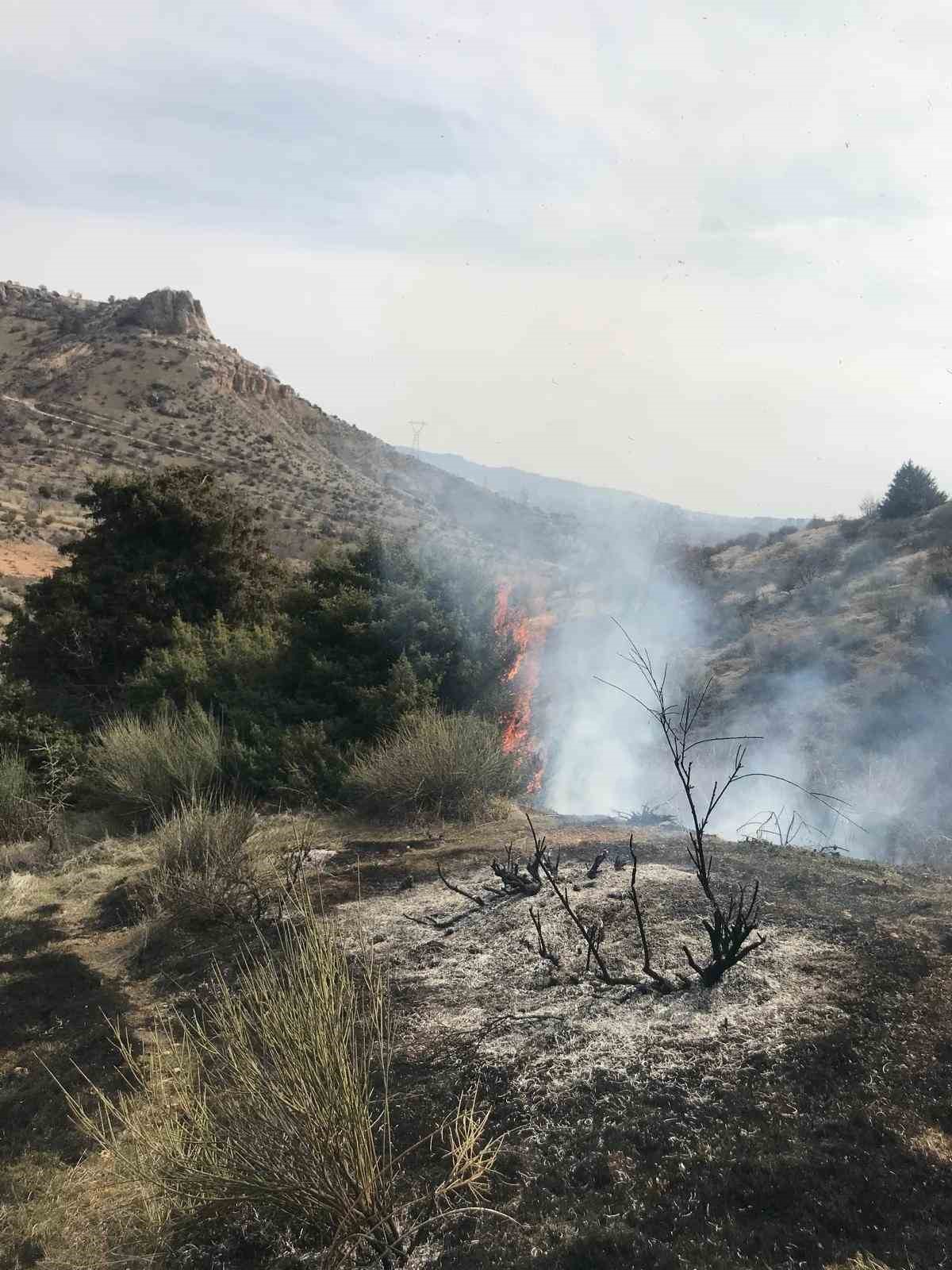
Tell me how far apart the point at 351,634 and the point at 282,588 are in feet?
17.7

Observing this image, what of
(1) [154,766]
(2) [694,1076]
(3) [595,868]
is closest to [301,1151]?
(2) [694,1076]

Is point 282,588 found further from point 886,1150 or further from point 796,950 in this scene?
point 886,1150

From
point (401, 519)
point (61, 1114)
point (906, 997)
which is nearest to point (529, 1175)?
point (906, 997)

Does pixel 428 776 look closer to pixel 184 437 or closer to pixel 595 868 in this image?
pixel 595 868

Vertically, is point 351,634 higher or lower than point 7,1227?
higher

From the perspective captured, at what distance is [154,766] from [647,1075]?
764cm

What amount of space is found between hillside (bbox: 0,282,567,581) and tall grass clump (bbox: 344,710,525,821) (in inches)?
893

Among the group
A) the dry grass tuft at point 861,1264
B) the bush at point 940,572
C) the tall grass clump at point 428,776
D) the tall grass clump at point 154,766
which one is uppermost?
the bush at point 940,572

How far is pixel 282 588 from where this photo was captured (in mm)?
16172

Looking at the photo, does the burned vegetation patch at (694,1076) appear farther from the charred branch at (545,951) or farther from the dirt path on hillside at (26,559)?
the dirt path on hillside at (26,559)

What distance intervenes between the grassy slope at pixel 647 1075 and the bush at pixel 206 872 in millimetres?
418

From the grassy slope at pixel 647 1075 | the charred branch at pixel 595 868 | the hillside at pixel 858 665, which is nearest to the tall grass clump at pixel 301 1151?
the grassy slope at pixel 647 1075

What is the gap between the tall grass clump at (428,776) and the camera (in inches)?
364

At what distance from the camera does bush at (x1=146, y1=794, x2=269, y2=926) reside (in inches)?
251
